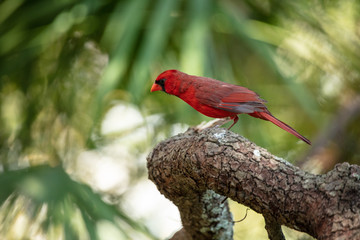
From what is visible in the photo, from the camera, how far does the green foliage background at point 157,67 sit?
3.20 metres

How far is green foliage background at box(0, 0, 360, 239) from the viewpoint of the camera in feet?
10.5

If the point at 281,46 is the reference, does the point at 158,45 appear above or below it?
below

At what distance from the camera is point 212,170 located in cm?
154

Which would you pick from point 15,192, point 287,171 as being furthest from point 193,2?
point 287,171

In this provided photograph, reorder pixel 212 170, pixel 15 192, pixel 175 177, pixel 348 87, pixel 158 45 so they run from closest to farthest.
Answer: pixel 212 170
pixel 175 177
pixel 15 192
pixel 158 45
pixel 348 87

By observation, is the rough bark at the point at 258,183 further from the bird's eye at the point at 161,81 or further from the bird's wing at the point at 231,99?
the bird's eye at the point at 161,81

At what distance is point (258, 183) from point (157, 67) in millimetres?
2197

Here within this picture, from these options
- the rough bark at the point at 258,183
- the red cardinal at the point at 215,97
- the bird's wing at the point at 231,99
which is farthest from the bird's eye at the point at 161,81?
the rough bark at the point at 258,183

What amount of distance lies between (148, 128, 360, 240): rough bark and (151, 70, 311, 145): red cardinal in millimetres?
331

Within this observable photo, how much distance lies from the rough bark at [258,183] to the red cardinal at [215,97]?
331mm

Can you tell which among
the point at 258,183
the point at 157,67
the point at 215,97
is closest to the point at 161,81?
the point at 215,97

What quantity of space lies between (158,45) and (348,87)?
1307mm

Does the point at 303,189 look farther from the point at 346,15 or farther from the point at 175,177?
the point at 346,15

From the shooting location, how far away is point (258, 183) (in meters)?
1.42
